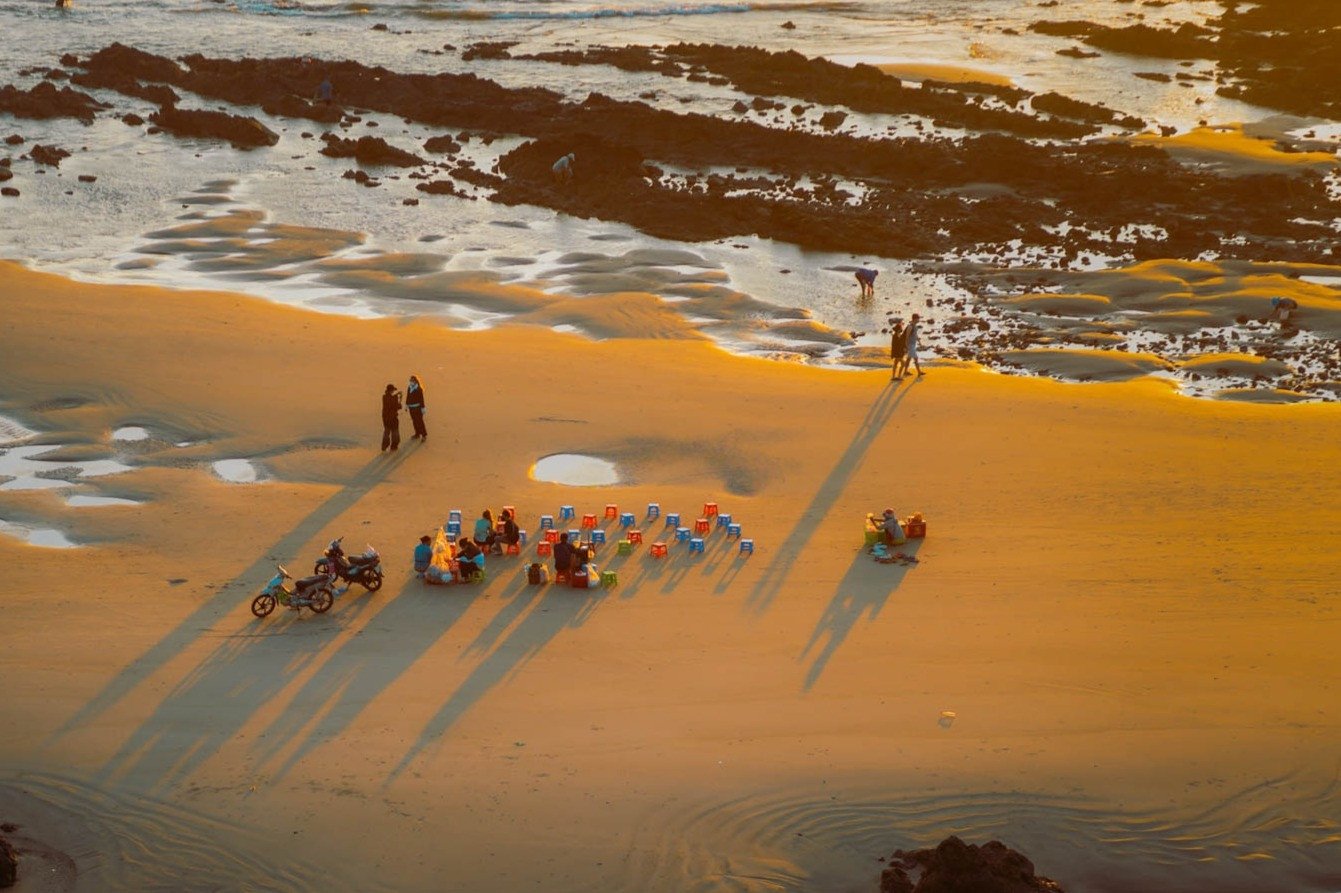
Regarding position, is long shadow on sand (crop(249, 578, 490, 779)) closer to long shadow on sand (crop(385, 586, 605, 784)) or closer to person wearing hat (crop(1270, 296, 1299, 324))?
long shadow on sand (crop(385, 586, 605, 784))

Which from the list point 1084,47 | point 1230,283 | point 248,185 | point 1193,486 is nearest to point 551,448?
point 1193,486

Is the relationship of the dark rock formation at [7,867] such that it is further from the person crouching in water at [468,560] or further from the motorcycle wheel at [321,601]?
the person crouching in water at [468,560]

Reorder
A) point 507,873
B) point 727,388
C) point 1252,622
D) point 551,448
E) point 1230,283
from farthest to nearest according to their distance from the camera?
point 1230,283 < point 727,388 < point 551,448 < point 1252,622 < point 507,873

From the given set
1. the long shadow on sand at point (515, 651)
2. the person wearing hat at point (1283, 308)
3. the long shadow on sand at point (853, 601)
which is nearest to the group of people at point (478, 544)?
Result: the long shadow on sand at point (515, 651)

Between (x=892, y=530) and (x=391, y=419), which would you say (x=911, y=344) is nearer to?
(x=892, y=530)

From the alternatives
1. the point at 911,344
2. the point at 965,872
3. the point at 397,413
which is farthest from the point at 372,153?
the point at 965,872

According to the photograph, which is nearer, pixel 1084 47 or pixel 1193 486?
pixel 1193 486

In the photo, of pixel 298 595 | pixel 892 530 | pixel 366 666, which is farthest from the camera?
pixel 892 530

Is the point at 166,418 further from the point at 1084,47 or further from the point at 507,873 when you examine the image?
the point at 1084,47
